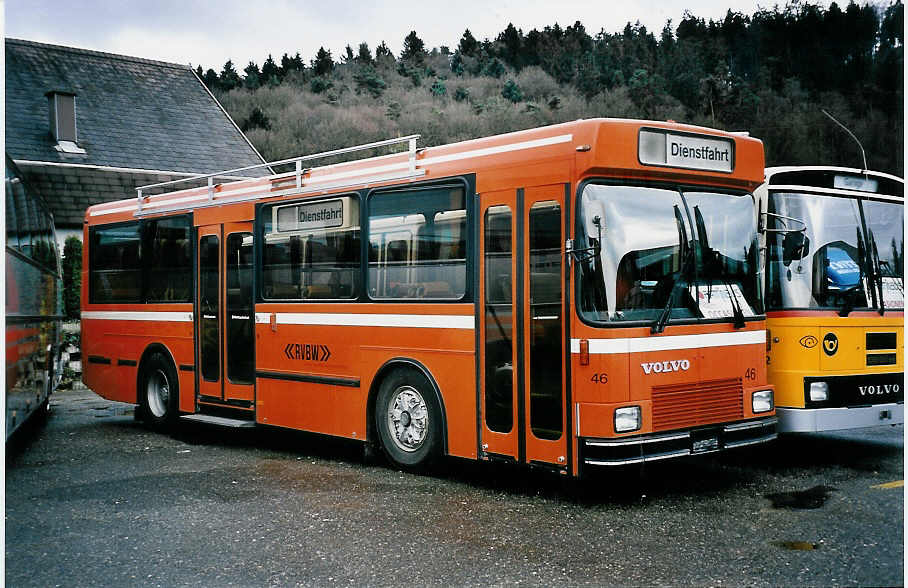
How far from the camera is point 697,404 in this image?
7328 mm

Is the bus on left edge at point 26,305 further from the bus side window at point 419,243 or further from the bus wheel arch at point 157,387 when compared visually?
the bus side window at point 419,243

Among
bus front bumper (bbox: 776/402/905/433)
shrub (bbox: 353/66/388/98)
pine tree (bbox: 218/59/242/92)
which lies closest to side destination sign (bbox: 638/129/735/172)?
bus front bumper (bbox: 776/402/905/433)

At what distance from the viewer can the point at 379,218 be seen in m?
8.76

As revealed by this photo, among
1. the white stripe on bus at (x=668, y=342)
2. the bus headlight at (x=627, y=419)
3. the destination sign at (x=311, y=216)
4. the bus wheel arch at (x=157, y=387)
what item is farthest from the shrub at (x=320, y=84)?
the bus headlight at (x=627, y=419)

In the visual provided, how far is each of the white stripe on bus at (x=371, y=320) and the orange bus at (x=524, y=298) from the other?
0.02 metres

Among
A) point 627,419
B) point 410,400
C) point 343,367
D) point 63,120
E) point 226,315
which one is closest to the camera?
point 627,419

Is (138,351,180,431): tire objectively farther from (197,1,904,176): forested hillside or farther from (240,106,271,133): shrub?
(240,106,271,133): shrub

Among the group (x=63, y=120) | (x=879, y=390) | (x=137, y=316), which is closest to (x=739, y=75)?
(x=879, y=390)

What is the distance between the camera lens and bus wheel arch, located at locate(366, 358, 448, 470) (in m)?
8.17

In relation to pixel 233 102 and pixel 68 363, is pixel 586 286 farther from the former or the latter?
pixel 233 102

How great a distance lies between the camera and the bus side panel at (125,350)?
11.3m

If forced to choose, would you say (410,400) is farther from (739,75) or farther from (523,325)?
(739,75)

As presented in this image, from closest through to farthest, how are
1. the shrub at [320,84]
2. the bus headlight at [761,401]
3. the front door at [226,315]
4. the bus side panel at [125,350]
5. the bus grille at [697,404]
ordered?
the bus grille at [697,404], the bus headlight at [761,401], the front door at [226,315], the bus side panel at [125,350], the shrub at [320,84]

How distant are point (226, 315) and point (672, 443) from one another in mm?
5477
